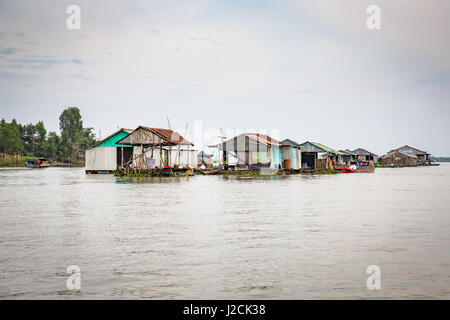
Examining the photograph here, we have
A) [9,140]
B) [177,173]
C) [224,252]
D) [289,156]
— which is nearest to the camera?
[224,252]

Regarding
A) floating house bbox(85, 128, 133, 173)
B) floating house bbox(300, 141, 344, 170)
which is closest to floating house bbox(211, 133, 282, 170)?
floating house bbox(85, 128, 133, 173)

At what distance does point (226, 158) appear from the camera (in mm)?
48406

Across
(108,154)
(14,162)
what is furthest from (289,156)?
(14,162)

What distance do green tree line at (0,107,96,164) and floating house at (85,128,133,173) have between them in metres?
47.1

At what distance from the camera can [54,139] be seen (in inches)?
4087

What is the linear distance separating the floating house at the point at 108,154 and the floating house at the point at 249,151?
38.8 ft

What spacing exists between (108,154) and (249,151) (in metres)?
17.2

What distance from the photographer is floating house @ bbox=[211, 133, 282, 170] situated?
46062 millimetres

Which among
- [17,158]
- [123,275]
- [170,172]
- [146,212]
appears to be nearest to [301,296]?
[123,275]

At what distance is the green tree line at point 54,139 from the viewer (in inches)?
3792

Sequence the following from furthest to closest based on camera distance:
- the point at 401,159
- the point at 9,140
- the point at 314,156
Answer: the point at 401,159
the point at 9,140
the point at 314,156

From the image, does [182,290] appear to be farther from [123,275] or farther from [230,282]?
[123,275]

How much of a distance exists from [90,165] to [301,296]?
1889 inches

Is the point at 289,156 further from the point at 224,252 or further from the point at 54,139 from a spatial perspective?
the point at 54,139
